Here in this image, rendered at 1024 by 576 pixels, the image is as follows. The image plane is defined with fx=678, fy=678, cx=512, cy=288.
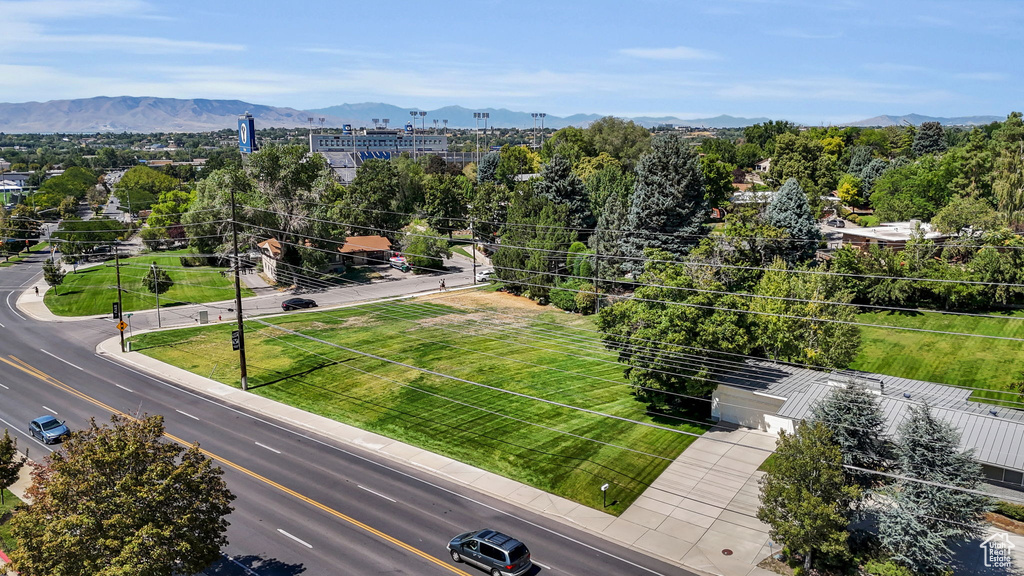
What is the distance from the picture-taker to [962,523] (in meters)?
21.5

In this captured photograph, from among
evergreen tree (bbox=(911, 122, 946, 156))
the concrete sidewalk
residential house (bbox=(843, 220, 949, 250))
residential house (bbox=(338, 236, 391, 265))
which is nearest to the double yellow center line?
the concrete sidewalk

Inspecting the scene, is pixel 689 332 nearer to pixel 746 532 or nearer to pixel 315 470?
pixel 746 532

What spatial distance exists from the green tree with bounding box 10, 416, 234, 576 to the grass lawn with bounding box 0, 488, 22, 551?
4627mm

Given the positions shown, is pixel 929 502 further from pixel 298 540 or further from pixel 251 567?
pixel 251 567

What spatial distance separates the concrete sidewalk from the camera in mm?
25281

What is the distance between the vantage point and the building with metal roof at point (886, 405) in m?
27.8

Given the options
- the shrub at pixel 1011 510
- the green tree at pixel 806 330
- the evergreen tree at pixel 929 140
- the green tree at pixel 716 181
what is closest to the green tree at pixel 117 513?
the green tree at pixel 806 330

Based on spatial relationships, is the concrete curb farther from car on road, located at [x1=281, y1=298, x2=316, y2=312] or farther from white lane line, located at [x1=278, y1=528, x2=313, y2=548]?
car on road, located at [x1=281, y1=298, x2=316, y2=312]

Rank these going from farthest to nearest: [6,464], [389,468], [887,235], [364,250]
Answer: [364,250] → [887,235] → [389,468] → [6,464]

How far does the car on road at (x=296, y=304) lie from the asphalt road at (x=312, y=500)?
59.5 feet

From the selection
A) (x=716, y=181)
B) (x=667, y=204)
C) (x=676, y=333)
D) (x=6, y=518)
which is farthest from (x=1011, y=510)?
(x=716, y=181)

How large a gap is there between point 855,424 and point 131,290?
6863cm

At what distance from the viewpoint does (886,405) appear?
3119cm

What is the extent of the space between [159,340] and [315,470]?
93.9 ft
